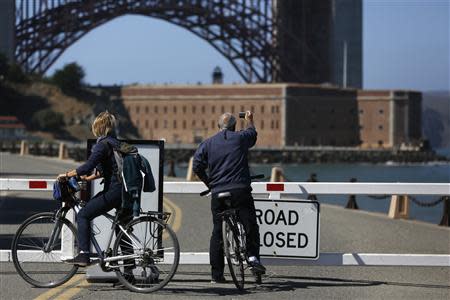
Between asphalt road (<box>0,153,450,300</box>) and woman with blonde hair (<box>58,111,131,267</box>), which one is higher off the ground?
woman with blonde hair (<box>58,111,131,267</box>)

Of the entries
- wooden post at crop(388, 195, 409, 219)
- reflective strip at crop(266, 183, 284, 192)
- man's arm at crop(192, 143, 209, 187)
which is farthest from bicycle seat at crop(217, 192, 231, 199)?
wooden post at crop(388, 195, 409, 219)

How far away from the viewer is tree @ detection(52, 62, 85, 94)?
130375 millimetres

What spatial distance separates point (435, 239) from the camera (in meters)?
16.3

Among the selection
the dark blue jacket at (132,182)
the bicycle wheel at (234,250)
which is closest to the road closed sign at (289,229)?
the bicycle wheel at (234,250)

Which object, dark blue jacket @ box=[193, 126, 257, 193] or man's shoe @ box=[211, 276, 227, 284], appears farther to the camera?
man's shoe @ box=[211, 276, 227, 284]

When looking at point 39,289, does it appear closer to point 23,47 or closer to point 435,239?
point 435,239

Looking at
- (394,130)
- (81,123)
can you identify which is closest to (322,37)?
(394,130)

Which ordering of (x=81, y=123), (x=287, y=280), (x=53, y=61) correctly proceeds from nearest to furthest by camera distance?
1. (x=287, y=280)
2. (x=53, y=61)
3. (x=81, y=123)

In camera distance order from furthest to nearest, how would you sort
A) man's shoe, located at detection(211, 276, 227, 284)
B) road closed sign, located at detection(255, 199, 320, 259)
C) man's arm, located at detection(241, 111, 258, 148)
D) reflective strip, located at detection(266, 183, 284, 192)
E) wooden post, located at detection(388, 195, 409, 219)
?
wooden post, located at detection(388, 195, 409, 219) < reflective strip, located at detection(266, 183, 284, 192) < road closed sign, located at detection(255, 199, 320, 259) < man's shoe, located at detection(211, 276, 227, 284) < man's arm, located at detection(241, 111, 258, 148)

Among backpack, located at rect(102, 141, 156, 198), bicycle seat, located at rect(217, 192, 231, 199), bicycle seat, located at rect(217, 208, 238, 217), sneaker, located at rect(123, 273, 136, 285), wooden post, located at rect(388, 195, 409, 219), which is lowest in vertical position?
wooden post, located at rect(388, 195, 409, 219)

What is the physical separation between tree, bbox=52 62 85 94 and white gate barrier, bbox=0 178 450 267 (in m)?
121

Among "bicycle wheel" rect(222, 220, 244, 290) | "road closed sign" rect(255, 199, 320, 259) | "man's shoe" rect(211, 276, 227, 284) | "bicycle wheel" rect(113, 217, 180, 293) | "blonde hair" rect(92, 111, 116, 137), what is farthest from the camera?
"road closed sign" rect(255, 199, 320, 259)

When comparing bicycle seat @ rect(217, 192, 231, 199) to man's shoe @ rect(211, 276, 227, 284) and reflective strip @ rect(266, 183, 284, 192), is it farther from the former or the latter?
reflective strip @ rect(266, 183, 284, 192)

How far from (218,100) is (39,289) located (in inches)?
4636
